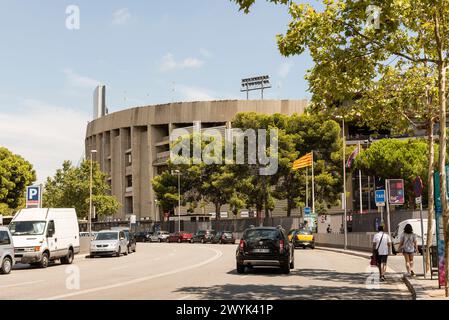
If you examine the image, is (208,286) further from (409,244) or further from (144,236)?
(144,236)

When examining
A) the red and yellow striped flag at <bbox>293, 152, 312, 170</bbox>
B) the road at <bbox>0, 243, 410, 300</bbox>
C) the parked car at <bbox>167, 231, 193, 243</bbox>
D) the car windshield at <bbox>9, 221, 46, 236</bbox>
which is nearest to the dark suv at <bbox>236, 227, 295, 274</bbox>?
the road at <bbox>0, 243, 410, 300</bbox>

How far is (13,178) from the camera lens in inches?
2655

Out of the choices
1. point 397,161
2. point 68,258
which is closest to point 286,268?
point 68,258

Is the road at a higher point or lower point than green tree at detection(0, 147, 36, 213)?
lower

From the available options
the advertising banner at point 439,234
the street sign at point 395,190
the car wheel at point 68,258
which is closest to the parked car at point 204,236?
the car wheel at point 68,258

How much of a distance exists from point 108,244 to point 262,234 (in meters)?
17.0

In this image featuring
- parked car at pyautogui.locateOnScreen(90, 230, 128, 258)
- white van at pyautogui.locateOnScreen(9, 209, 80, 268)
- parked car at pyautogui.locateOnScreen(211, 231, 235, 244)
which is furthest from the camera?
parked car at pyautogui.locateOnScreen(211, 231, 235, 244)

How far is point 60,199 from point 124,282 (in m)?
61.7

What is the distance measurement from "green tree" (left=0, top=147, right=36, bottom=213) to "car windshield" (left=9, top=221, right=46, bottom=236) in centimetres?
4059

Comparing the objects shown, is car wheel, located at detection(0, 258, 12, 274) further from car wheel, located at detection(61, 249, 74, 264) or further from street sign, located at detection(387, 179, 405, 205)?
street sign, located at detection(387, 179, 405, 205)

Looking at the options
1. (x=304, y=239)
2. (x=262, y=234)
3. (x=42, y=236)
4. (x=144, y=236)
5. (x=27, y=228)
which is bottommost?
(x=144, y=236)

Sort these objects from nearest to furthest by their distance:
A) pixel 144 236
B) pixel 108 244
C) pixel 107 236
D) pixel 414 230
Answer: pixel 414 230 < pixel 108 244 < pixel 107 236 < pixel 144 236

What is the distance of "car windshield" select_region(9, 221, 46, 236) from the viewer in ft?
85.0

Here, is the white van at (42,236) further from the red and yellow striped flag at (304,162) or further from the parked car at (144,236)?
the parked car at (144,236)
